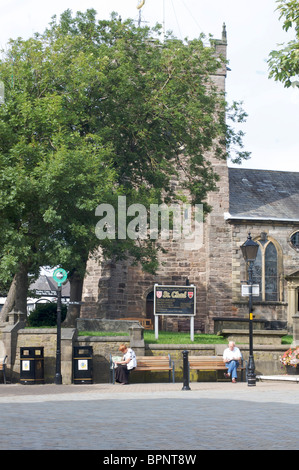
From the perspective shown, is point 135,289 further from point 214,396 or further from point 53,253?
point 214,396

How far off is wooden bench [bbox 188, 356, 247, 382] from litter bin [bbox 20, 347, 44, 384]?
4.50 m

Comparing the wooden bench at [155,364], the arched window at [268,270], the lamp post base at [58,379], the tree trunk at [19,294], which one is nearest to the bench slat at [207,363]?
the wooden bench at [155,364]

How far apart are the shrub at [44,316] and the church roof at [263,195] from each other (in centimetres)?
1082

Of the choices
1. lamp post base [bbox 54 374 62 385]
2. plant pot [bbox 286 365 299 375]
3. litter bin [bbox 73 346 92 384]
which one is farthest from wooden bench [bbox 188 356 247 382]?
lamp post base [bbox 54 374 62 385]

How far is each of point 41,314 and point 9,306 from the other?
4683mm

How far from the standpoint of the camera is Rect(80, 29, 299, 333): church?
35625mm

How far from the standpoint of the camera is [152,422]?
9875 millimetres

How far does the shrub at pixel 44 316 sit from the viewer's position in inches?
1223

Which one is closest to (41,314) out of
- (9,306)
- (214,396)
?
(9,306)

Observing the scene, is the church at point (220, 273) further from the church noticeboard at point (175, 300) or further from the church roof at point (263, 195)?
the church noticeboard at point (175, 300)

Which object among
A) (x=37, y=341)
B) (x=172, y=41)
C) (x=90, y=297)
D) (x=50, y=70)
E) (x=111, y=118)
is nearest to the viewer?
(x=37, y=341)

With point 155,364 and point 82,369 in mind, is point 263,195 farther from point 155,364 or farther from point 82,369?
point 82,369

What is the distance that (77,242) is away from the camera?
24938 millimetres

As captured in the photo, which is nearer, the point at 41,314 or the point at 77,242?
the point at 77,242
